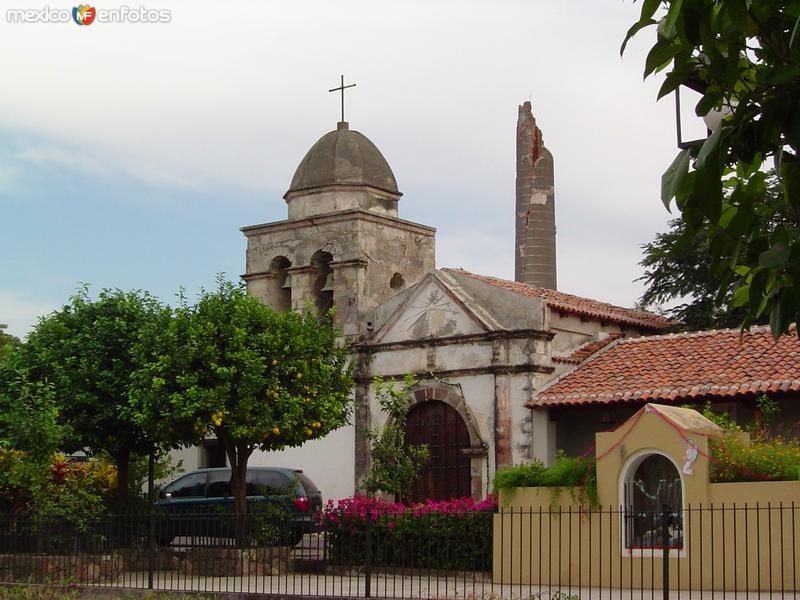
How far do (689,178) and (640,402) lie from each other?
59.0 feet

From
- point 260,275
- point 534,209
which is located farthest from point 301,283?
point 534,209

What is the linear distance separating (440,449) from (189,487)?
5092 millimetres

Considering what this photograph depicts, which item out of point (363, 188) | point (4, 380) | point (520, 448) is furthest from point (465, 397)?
point (4, 380)

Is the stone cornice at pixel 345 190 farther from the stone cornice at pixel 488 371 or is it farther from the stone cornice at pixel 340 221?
the stone cornice at pixel 488 371

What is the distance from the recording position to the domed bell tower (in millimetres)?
26328

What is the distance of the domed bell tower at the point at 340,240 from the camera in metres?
26.3

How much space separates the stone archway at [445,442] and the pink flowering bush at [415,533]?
3824 mm

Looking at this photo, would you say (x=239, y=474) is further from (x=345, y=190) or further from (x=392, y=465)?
(x=345, y=190)

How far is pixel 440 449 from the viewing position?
2392 cm

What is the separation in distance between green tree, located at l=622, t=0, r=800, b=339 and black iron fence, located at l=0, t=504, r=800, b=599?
35.7ft

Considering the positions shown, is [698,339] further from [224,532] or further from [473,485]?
[224,532]

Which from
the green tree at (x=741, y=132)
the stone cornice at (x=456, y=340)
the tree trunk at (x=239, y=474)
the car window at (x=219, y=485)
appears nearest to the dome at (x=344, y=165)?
A: the stone cornice at (x=456, y=340)

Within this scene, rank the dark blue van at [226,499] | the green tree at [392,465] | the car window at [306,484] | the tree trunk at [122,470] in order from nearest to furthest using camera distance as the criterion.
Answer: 1. the dark blue van at [226,499]
2. the green tree at [392,465]
3. the tree trunk at [122,470]
4. the car window at [306,484]

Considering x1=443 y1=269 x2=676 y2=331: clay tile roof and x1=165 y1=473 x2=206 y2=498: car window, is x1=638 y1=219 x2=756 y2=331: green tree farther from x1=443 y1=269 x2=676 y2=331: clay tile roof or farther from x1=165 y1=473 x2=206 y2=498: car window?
x1=165 y1=473 x2=206 y2=498: car window
